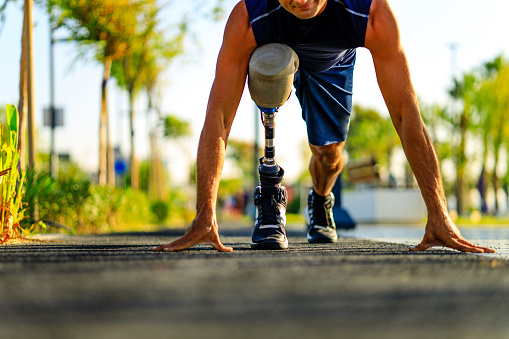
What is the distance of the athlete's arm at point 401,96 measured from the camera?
126 inches

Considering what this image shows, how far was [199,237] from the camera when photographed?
9.70ft

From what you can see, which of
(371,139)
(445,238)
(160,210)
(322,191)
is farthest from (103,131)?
(371,139)

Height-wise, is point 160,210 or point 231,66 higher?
point 231,66

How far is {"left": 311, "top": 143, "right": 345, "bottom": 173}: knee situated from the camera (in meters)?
4.24

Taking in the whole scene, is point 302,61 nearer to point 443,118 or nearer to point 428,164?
point 428,164

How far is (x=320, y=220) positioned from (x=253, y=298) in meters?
2.75

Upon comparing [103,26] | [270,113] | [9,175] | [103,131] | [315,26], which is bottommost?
[9,175]

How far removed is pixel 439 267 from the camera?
7.48 feet

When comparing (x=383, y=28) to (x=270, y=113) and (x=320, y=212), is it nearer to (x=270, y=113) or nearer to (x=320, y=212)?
(x=270, y=113)

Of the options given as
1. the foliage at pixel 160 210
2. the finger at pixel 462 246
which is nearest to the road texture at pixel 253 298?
the finger at pixel 462 246

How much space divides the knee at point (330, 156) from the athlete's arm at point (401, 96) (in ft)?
2.91

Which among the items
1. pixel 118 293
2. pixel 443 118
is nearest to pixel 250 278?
pixel 118 293

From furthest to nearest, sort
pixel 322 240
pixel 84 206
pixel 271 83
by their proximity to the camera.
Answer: pixel 84 206 → pixel 322 240 → pixel 271 83

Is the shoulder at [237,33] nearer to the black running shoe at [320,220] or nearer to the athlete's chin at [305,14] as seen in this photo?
the athlete's chin at [305,14]
